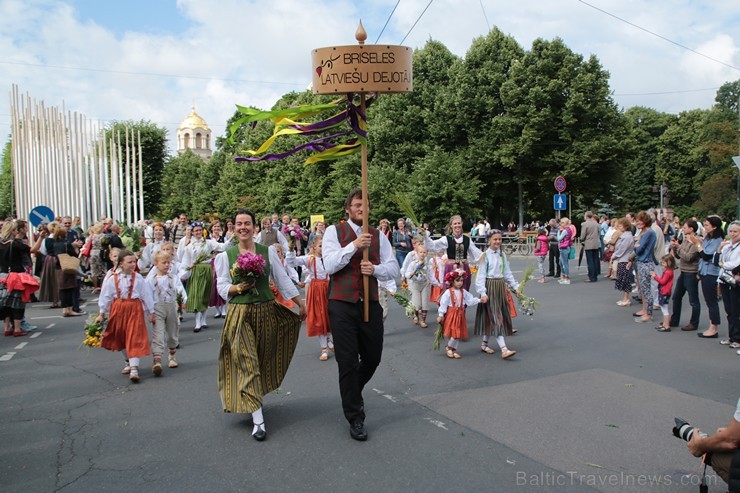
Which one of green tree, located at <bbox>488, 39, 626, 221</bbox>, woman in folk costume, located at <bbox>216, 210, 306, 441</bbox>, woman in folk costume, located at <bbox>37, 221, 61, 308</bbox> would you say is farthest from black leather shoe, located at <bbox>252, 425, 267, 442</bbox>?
green tree, located at <bbox>488, 39, 626, 221</bbox>

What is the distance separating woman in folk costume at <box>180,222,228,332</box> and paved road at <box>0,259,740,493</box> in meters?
1.74

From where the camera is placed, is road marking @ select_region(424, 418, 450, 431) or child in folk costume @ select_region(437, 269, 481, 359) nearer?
road marking @ select_region(424, 418, 450, 431)

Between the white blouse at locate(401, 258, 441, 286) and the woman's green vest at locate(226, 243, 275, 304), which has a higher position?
the woman's green vest at locate(226, 243, 275, 304)

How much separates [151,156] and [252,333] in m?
54.5

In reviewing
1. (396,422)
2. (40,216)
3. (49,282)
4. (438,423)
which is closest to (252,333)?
(396,422)

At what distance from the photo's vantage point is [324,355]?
8383 mm

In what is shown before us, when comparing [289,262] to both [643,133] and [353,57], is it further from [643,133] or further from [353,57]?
[643,133]

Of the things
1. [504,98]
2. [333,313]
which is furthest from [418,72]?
[333,313]

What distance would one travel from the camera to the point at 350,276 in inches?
211

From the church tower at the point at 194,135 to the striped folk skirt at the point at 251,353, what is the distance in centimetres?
10107

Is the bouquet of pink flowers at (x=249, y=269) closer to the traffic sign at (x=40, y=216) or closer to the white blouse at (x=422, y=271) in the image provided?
the white blouse at (x=422, y=271)

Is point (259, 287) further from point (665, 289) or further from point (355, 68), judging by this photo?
point (665, 289)

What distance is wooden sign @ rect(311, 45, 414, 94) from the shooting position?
5461mm

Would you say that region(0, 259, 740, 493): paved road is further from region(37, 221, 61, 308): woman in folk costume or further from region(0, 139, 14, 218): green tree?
region(0, 139, 14, 218): green tree
